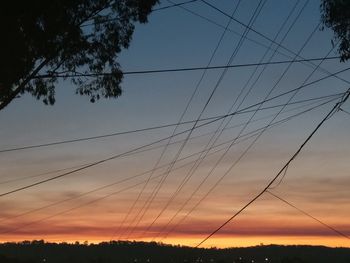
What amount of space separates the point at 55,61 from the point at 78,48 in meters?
0.79

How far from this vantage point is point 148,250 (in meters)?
141

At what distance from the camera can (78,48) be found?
18.6 m

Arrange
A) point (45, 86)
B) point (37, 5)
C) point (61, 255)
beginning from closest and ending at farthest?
1. point (37, 5)
2. point (45, 86)
3. point (61, 255)

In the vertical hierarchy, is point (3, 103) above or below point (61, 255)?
below

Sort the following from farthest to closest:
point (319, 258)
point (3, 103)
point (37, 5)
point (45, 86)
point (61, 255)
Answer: point (61, 255), point (319, 258), point (45, 86), point (3, 103), point (37, 5)

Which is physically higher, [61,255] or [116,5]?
[61,255]

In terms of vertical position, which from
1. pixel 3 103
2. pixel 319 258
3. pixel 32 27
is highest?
pixel 319 258

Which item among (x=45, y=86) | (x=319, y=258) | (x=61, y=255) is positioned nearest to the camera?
(x=45, y=86)

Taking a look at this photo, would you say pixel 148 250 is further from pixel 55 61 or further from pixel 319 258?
pixel 55 61

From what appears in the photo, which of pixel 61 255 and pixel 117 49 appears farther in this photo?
pixel 61 255

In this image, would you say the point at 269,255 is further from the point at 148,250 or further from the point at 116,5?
the point at 116,5

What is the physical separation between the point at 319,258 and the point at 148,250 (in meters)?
37.4

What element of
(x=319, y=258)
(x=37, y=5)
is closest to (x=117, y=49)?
(x=37, y=5)

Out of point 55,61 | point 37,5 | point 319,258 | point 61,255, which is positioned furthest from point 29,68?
point 61,255
